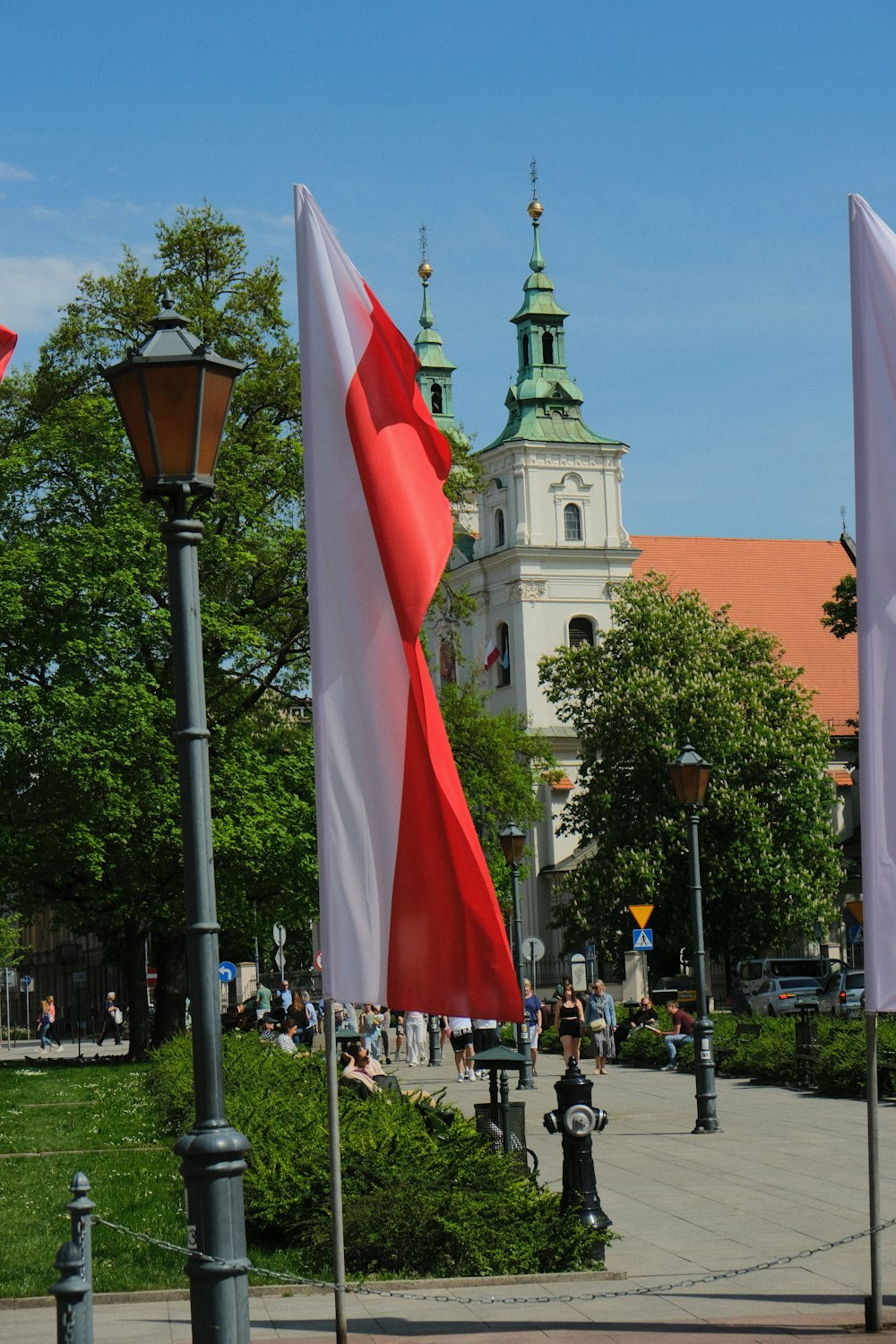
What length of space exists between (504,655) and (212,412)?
232 ft

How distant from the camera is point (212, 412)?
748 cm

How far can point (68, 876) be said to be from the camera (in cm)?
3850

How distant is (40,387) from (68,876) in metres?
10.4

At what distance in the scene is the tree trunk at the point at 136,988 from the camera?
1585 inches

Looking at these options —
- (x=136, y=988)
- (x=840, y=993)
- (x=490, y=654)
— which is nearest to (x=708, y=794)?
(x=840, y=993)

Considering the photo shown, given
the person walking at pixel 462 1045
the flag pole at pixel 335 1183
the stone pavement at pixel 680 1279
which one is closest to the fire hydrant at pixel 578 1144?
the stone pavement at pixel 680 1279

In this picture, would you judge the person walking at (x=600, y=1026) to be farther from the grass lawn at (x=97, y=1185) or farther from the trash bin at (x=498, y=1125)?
the trash bin at (x=498, y=1125)

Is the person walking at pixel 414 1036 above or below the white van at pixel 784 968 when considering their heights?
above

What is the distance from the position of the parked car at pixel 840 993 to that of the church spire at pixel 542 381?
37079 mm

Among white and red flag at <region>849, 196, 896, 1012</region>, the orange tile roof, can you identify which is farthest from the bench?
the orange tile roof

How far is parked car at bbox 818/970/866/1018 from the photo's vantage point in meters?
43.3

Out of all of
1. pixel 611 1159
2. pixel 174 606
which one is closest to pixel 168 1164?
pixel 611 1159

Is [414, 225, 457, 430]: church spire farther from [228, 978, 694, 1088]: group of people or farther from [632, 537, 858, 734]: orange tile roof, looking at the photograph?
[228, 978, 694, 1088]: group of people

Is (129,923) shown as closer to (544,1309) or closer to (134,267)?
(134,267)
